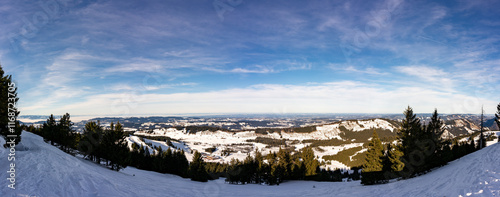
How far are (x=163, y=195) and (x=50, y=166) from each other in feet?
34.0

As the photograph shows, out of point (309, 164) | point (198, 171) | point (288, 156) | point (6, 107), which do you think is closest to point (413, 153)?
point (309, 164)

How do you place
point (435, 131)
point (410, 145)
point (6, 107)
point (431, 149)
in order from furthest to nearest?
point (435, 131) → point (410, 145) → point (431, 149) → point (6, 107)

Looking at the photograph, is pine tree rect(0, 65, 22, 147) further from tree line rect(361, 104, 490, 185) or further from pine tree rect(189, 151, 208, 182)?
tree line rect(361, 104, 490, 185)

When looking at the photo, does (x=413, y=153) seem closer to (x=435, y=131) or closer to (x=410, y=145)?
(x=410, y=145)

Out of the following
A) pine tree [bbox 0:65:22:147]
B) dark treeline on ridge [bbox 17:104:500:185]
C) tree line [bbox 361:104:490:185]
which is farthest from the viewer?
dark treeline on ridge [bbox 17:104:500:185]

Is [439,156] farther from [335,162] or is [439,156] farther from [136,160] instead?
[335,162]

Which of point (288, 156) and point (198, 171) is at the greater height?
point (288, 156)

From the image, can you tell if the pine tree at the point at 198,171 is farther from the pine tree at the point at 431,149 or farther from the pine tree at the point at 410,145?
the pine tree at the point at 431,149

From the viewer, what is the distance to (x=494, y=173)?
15.6 m

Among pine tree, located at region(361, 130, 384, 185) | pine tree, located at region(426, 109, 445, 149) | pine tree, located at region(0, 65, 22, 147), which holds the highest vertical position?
pine tree, located at region(0, 65, 22, 147)

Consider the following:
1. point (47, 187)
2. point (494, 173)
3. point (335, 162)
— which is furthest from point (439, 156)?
point (335, 162)

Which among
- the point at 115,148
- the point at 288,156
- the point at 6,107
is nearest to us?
the point at 6,107

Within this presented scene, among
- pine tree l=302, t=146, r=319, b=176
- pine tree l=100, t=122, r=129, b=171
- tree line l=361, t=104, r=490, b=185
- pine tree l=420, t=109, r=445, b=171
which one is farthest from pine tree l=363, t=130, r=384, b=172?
pine tree l=100, t=122, r=129, b=171

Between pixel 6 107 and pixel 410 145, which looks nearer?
pixel 6 107
